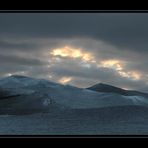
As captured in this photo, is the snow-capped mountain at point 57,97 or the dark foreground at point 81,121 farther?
the snow-capped mountain at point 57,97

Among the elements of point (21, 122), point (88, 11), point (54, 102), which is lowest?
point (21, 122)

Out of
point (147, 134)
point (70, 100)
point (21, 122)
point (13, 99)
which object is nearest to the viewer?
point (147, 134)

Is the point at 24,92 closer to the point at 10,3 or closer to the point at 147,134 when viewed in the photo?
the point at 10,3

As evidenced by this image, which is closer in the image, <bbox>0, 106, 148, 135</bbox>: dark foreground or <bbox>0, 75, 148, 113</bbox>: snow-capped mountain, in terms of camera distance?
<bbox>0, 106, 148, 135</bbox>: dark foreground

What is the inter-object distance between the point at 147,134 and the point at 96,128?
0.39 metres

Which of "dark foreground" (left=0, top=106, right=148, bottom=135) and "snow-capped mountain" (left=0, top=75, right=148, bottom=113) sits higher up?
"snow-capped mountain" (left=0, top=75, right=148, bottom=113)

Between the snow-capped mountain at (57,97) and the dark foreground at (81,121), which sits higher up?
the snow-capped mountain at (57,97)

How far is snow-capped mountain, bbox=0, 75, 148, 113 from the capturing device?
199 centimetres

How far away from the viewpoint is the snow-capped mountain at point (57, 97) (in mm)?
1994

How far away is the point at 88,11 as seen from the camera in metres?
1.50

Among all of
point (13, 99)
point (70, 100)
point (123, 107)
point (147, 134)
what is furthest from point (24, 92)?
point (147, 134)

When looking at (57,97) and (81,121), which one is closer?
(81,121)

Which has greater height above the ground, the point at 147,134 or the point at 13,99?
the point at 13,99

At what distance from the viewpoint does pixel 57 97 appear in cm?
221
